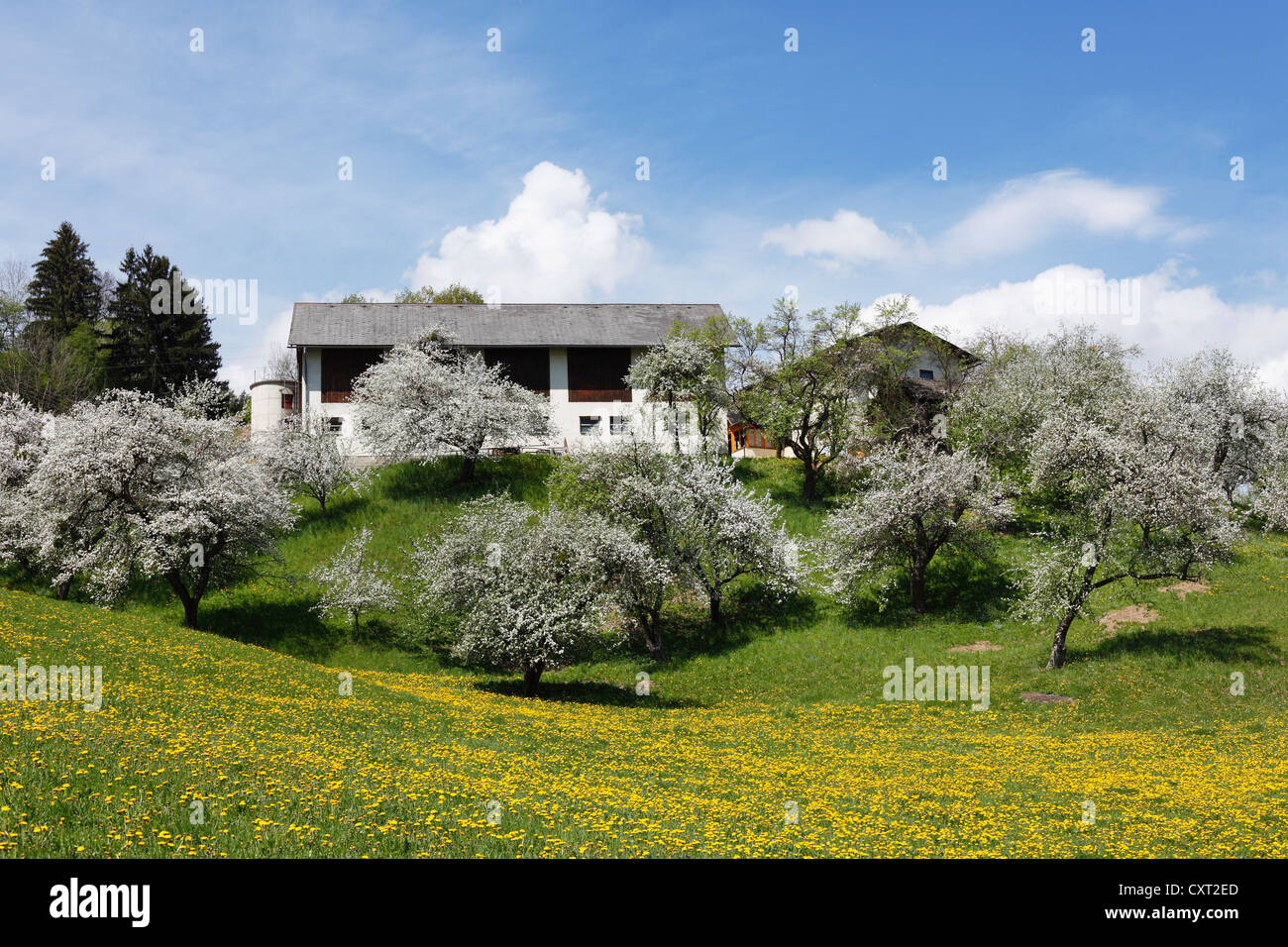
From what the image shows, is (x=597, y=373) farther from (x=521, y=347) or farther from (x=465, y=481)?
(x=465, y=481)

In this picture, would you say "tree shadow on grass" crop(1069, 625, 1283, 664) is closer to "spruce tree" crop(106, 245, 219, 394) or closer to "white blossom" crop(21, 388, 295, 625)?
"white blossom" crop(21, 388, 295, 625)

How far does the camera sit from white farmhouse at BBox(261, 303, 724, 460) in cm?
6550

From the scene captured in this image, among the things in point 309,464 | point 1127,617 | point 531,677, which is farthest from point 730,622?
point 309,464

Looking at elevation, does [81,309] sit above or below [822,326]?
above

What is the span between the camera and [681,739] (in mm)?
24922

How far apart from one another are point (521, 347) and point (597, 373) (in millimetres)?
6358

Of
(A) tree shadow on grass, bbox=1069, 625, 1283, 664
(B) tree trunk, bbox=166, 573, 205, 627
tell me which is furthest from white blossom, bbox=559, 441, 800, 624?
(B) tree trunk, bbox=166, 573, 205, 627

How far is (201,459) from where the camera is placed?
39969 mm

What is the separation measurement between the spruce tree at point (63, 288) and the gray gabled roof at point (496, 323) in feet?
92.6
